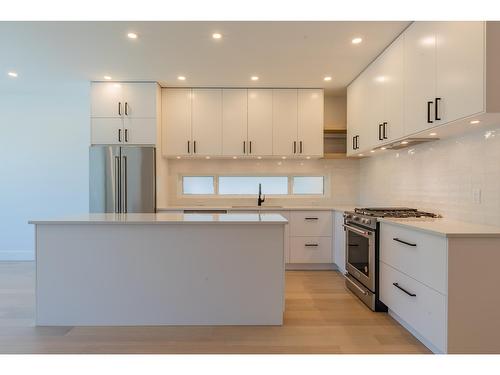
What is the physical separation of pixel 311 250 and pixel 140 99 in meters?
3.05

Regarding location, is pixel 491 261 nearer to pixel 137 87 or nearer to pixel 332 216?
pixel 332 216

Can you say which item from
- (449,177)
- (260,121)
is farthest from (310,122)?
(449,177)

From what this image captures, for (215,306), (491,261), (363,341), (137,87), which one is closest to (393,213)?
(491,261)

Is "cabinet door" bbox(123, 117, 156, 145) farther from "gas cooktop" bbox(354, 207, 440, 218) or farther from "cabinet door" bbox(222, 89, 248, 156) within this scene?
→ "gas cooktop" bbox(354, 207, 440, 218)

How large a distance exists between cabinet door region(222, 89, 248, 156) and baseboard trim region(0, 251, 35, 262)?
137 inches

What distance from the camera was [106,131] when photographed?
401cm

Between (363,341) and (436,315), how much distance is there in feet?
1.78

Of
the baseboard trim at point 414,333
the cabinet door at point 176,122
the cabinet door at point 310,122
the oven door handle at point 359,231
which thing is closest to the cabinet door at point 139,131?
→ the cabinet door at point 176,122

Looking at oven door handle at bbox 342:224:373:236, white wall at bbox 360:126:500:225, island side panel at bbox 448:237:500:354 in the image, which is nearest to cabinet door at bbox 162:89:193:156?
oven door handle at bbox 342:224:373:236

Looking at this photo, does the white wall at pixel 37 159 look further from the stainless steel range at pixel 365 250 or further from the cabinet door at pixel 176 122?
the stainless steel range at pixel 365 250

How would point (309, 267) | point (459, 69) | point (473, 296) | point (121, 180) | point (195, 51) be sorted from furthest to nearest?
point (309, 267), point (121, 180), point (195, 51), point (459, 69), point (473, 296)

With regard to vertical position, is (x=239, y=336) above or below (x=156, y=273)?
below

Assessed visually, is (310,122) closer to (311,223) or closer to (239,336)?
(311,223)
